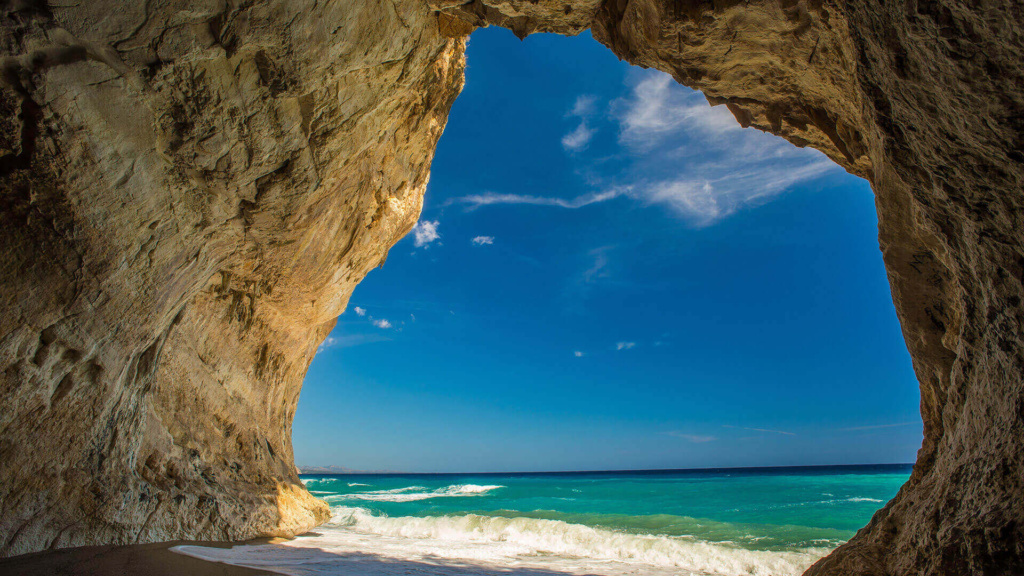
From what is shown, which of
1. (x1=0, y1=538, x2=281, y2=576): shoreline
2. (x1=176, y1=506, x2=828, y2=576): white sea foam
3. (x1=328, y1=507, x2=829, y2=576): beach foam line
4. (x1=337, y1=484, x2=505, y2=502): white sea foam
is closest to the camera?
(x1=0, y1=538, x2=281, y2=576): shoreline

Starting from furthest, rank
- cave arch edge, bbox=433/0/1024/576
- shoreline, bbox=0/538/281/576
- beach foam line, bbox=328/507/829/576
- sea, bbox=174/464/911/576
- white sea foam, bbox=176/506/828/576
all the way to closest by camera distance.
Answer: beach foam line, bbox=328/507/829/576 < sea, bbox=174/464/911/576 < white sea foam, bbox=176/506/828/576 < shoreline, bbox=0/538/281/576 < cave arch edge, bbox=433/0/1024/576

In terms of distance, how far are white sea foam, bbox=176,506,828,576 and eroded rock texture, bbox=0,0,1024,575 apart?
5.06 ft

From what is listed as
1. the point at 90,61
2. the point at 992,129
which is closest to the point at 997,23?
the point at 992,129

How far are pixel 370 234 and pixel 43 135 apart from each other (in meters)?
5.25

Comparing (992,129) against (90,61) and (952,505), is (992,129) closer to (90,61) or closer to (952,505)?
(952,505)

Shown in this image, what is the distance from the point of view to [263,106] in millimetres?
4840

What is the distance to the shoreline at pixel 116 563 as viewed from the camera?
375cm

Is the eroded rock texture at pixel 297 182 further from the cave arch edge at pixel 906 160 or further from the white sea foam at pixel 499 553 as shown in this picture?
the white sea foam at pixel 499 553

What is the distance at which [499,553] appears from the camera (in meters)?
8.44

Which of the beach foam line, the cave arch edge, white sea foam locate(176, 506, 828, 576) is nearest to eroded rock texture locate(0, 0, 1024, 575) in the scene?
the cave arch edge

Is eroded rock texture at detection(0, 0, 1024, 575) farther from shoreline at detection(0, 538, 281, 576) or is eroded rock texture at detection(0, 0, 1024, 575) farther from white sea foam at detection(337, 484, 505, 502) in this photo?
white sea foam at detection(337, 484, 505, 502)

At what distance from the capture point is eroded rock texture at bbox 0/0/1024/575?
240 cm

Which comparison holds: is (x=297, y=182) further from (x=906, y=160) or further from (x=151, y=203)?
(x=906, y=160)

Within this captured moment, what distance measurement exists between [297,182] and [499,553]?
26.4 ft
